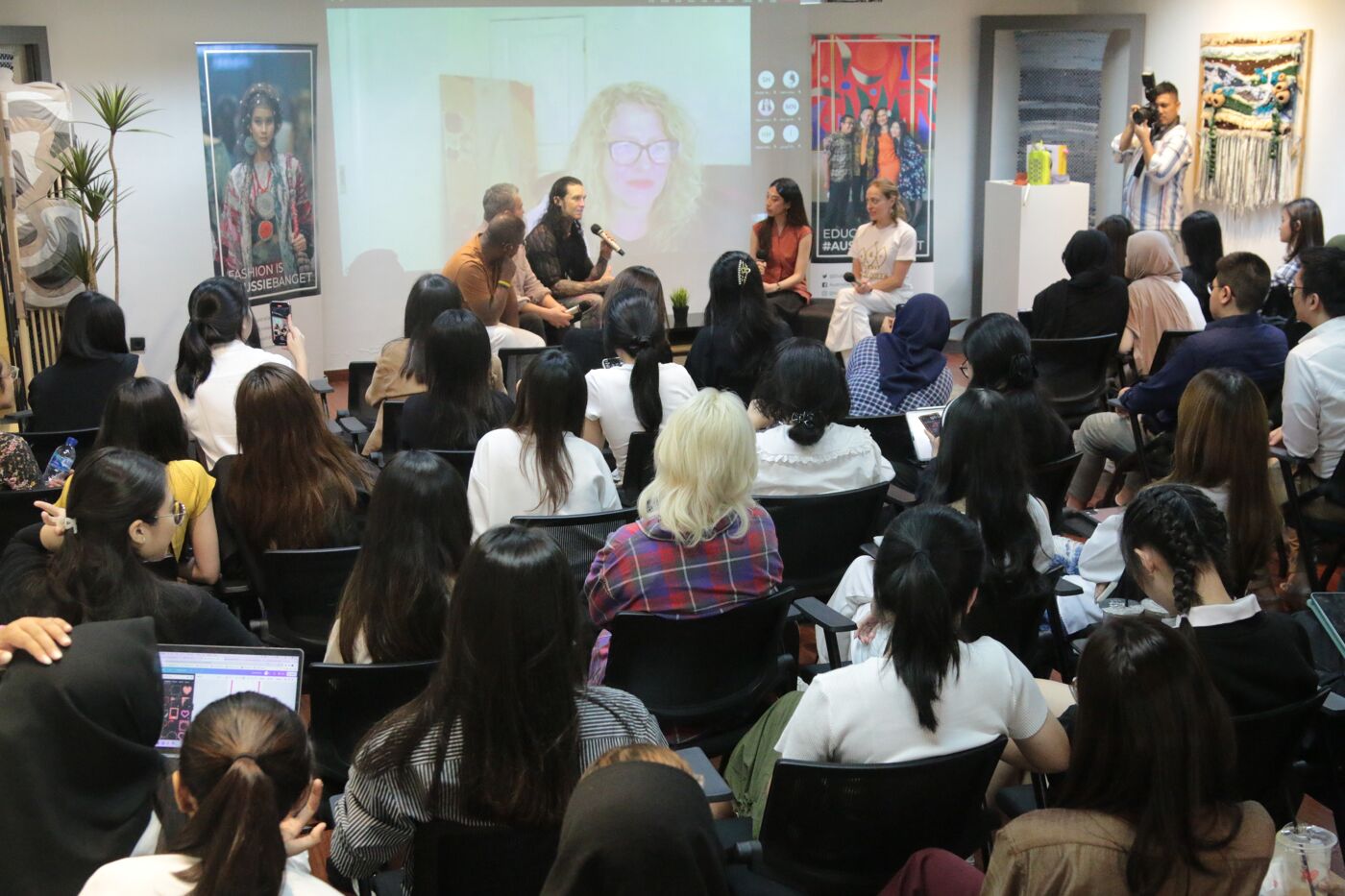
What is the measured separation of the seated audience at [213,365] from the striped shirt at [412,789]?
2652 mm

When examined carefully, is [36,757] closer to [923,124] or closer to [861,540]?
[861,540]

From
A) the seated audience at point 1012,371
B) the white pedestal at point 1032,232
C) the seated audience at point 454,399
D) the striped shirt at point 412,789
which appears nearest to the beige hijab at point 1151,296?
the seated audience at point 1012,371

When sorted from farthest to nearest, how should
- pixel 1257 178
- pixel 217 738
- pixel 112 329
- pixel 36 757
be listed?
pixel 1257 178 < pixel 112 329 < pixel 36 757 < pixel 217 738

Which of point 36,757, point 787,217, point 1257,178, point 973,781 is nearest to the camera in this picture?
point 36,757

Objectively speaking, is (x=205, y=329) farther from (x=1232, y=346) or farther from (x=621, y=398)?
(x=1232, y=346)

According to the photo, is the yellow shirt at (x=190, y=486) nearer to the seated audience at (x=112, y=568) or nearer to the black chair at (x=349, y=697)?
the seated audience at (x=112, y=568)

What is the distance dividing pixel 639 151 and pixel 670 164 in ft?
0.85

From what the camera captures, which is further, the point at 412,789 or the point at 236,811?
the point at 412,789

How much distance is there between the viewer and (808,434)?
12.4 feet

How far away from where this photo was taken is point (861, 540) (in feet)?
12.8

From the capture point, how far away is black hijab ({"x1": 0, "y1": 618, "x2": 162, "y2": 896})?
1.90 meters

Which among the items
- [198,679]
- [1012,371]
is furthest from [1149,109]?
[198,679]

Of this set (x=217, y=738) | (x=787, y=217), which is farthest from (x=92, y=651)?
(x=787, y=217)

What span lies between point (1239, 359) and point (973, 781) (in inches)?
132
